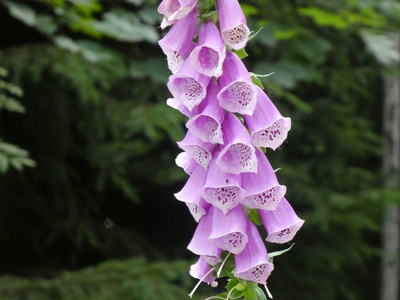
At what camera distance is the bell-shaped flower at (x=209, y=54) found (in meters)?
0.94

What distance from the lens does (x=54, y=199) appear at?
449cm

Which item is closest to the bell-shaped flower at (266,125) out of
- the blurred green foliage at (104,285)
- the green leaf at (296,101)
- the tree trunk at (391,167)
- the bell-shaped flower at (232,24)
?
the bell-shaped flower at (232,24)

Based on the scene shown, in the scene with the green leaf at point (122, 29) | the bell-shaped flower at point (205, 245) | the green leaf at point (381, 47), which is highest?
the bell-shaped flower at point (205, 245)

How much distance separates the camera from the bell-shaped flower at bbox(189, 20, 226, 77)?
3.08 ft

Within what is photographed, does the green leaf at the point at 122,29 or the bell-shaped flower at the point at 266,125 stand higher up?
the bell-shaped flower at the point at 266,125

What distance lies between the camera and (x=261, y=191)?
98cm

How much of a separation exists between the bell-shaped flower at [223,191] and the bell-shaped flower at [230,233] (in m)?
0.02

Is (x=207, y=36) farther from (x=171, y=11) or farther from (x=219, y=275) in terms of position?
(x=219, y=275)

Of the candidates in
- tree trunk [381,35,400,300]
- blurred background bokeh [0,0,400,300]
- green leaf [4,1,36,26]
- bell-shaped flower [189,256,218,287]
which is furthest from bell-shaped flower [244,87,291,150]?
tree trunk [381,35,400,300]

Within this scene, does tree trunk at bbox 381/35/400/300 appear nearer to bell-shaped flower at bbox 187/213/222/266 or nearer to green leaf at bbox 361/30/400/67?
green leaf at bbox 361/30/400/67

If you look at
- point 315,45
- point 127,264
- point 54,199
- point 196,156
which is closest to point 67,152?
point 54,199

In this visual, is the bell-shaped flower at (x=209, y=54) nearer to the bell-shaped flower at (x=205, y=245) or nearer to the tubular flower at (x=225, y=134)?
the tubular flower at (x=225, y=134)

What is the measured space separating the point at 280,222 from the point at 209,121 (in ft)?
0.75

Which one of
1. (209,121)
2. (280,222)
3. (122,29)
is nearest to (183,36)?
(209,121)
